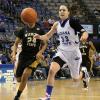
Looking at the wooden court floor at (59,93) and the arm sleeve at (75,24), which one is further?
the wooden court floor at (59,93)

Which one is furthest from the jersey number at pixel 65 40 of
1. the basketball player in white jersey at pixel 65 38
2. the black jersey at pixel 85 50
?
the black jersey at pixel 85 50

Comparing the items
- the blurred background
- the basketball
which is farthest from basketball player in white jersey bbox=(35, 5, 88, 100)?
the blurred background

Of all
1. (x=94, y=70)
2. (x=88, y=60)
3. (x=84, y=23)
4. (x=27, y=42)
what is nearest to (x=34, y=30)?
(x=27, y=42)

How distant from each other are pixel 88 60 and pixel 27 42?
6221 mm

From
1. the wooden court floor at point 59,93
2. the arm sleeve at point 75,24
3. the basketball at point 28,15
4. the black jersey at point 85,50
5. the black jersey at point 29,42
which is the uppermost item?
the basketball at point 28,15

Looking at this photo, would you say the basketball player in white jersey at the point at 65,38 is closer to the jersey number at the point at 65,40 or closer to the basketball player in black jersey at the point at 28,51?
the jersey number at the point at 65,40

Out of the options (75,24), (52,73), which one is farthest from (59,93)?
(75,24)

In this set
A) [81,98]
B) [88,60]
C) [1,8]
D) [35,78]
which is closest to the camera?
[81,98]

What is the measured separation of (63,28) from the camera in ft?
33.4

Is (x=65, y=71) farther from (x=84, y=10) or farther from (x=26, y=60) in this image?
(x=26, y=60)

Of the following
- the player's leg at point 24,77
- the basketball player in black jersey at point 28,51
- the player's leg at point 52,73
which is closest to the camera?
the player's leg at point 52,73

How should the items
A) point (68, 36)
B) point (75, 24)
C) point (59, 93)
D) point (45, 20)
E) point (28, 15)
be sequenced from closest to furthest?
point (28, 15)
point (75, 24)
point (68, 36)
point (59, 93)
point (45, 20)

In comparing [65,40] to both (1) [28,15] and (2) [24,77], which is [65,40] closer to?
(1) [28,15]

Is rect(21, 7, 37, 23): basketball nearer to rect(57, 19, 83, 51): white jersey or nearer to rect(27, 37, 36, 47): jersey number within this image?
rect(27, 37, 36, 47): jersey number
